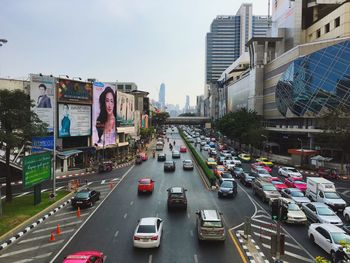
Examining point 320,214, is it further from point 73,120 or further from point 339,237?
point 73,120

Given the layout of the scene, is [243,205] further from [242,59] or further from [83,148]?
[242,59]

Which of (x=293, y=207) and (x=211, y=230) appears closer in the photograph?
(x=211, y=230)

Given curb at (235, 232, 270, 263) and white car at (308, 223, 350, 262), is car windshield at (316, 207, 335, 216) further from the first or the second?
curb at (235, 232, 270, 263)

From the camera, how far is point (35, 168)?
1148 inches

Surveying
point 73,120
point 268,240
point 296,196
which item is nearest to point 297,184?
point 296,196

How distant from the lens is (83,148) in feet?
186

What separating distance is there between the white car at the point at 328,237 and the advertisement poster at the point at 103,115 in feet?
149

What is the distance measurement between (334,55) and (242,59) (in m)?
101

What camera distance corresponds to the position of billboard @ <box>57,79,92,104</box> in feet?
170

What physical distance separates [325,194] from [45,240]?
23417 millimetres

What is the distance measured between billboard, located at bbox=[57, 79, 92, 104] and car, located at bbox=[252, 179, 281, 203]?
32.3 meters

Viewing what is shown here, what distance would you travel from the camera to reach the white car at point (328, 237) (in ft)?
59.9

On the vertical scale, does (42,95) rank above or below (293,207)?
above

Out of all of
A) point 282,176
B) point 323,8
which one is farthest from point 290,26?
point 282,176
